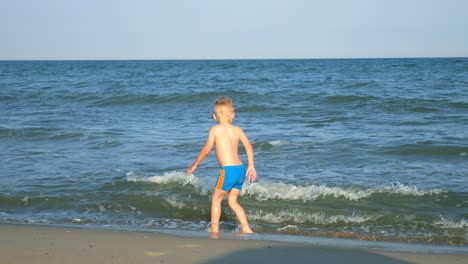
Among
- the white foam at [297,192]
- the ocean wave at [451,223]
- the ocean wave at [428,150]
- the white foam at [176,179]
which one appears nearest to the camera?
the ocean wave at [451,223]

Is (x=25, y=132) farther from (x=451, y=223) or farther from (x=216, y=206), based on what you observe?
(x=451, y=223)

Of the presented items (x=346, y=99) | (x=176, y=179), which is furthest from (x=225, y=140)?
(x=346, y=99)

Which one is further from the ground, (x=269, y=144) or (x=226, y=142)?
(x=226, y=142)

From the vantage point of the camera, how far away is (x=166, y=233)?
5270 millimetres

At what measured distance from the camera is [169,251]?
4.38m

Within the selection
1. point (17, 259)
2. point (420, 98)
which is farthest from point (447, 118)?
point (17, 259)

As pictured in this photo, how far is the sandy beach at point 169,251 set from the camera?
417 cm

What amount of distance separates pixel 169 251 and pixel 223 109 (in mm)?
1679

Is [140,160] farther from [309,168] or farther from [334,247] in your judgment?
[334,247]

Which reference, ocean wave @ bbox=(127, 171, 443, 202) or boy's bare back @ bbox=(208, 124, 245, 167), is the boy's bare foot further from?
ocean wave @ bbox=(127, 171, 443, 202)

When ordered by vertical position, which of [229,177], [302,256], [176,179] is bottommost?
[176,179]

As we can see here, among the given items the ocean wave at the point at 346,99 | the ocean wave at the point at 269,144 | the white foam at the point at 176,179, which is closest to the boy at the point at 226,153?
the white foam at the point at 176,179

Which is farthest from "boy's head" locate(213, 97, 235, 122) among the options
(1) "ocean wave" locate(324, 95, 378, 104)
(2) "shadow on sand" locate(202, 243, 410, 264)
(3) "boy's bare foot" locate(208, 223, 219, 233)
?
(1) "ocean wave" locate(324, 95, 378, 104)

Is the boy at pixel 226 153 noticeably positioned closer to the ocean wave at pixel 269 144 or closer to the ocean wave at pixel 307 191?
the ocean wave at pixel 307 191
